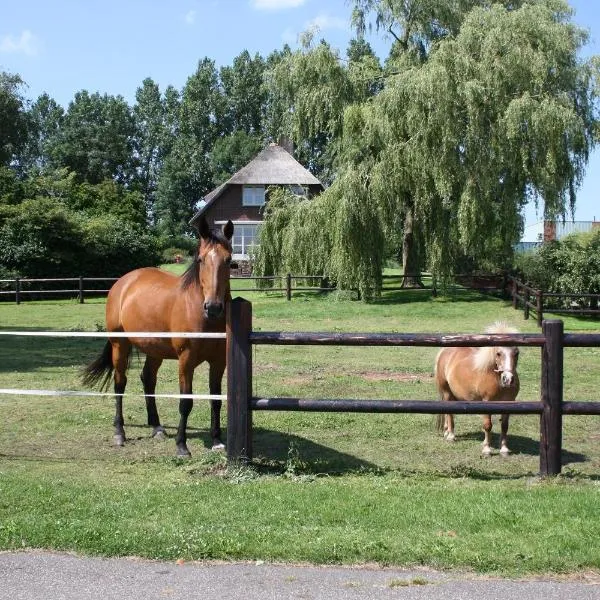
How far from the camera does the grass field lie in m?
4.75

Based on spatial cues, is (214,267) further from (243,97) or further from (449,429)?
(243,97)

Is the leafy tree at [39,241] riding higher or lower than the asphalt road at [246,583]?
higher

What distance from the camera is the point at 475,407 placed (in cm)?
660

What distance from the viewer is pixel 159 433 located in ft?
28.6

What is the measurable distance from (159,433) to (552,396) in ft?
14.2

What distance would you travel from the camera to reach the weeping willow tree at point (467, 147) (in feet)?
84.4

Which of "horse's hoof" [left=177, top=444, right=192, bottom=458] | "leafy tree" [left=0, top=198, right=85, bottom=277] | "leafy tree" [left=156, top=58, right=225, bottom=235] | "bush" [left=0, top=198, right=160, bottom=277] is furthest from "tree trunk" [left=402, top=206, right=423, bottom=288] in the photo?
"leafy tree" [left=156, top=58, right=225, bottom=235]

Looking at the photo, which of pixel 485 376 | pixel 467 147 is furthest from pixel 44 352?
pixel 467 147

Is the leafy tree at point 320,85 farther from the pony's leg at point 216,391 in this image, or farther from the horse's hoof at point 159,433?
the pony's leg at point 216,391

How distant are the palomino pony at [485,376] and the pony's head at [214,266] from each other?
2479 millimetres

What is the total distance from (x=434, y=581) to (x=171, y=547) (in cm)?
157

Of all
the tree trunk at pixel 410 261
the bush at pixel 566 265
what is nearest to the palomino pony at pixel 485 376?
the bush at pixel 566 265

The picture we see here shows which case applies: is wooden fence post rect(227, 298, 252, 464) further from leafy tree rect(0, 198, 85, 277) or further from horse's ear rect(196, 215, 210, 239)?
leafy tree rect(0, 198, 85, 277)

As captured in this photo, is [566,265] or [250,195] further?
[250,195]
